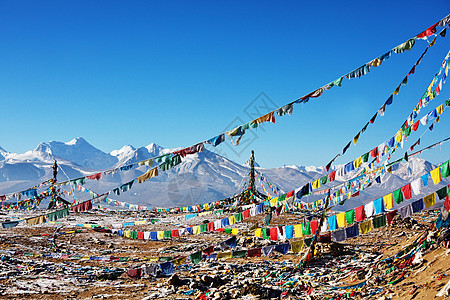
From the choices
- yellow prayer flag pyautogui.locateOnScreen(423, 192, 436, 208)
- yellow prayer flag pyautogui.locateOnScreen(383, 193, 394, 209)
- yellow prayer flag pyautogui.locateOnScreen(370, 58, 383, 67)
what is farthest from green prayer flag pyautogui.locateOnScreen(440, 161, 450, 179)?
yellow prayer flag pyautogui.locateOnScreen(370, 58, 383, 67)

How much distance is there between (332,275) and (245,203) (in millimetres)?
20758

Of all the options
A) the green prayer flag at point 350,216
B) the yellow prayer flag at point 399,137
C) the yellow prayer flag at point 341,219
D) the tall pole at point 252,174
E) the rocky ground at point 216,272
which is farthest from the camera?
the tall pole at point 252,174

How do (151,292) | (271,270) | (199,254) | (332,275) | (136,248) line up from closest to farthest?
(199,254) → (151,292) → (332,275) → (271,270) → (136,248)

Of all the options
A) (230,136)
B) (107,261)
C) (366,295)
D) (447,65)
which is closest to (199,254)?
(230,136)

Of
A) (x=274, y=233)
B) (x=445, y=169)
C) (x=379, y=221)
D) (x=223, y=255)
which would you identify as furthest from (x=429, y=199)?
(x=223, y=255)

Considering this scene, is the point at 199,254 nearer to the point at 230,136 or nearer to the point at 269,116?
the point at 230,136

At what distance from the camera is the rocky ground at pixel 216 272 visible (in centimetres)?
889

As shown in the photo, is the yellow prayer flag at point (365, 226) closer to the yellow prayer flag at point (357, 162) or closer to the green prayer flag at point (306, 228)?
the green prayer flag at point (306, 228)

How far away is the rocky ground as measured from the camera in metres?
8.89

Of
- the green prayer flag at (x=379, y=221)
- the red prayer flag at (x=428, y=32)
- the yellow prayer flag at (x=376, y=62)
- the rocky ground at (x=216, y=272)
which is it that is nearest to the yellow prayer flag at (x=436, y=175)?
the green prayer flag at (x=379, y=221)

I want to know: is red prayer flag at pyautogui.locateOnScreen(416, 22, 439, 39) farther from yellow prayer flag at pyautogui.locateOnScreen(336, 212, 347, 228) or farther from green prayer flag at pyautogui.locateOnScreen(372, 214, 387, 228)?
yellow prayer flag at pyautogui.locateOnScreen(336, 212, 347, 228)

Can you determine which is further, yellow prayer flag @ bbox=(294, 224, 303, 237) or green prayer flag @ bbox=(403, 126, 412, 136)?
green prayer flag @ bbox=(403, 126, 412, 136)

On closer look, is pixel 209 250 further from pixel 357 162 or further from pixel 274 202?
pixel 357 162

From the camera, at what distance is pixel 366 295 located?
830 cm
